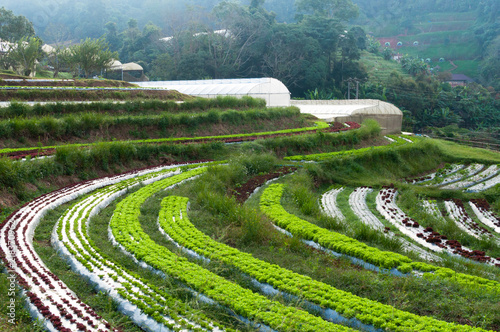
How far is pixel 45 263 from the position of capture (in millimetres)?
8578

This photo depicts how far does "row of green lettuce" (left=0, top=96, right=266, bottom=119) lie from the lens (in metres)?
20.9

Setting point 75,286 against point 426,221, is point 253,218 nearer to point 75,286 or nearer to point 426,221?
point 75,286

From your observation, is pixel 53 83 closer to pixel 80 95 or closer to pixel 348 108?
pixel 80 95

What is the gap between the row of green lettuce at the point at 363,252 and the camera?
8.30 meters

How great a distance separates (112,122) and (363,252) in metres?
16.1

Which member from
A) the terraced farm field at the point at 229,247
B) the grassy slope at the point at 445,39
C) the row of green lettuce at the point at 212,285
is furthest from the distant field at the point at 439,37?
the row of green lettuce at the point at 212,285

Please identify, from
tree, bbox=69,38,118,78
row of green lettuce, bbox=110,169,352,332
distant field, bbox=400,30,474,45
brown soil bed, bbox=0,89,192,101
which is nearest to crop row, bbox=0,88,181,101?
brown soil bed, bbox=0,89,192,101

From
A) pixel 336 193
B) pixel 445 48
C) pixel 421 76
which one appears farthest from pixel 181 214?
pixel 445 48

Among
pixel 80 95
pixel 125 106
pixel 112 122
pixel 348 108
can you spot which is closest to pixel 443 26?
pixel 348 108

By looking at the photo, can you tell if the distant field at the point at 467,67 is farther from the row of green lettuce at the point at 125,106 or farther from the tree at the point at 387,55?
the row of green lettuce at the point at 125,106

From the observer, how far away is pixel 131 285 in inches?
304

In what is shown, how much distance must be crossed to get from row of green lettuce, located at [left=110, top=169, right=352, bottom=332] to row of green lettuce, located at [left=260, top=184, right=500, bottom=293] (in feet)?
10.2

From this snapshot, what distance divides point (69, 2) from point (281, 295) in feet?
475

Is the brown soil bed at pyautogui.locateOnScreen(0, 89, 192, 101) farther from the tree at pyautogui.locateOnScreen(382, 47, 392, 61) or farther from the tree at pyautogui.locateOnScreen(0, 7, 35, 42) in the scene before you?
the tree at pyautogui.locateOnScreen(382, 47, 392, 61)
